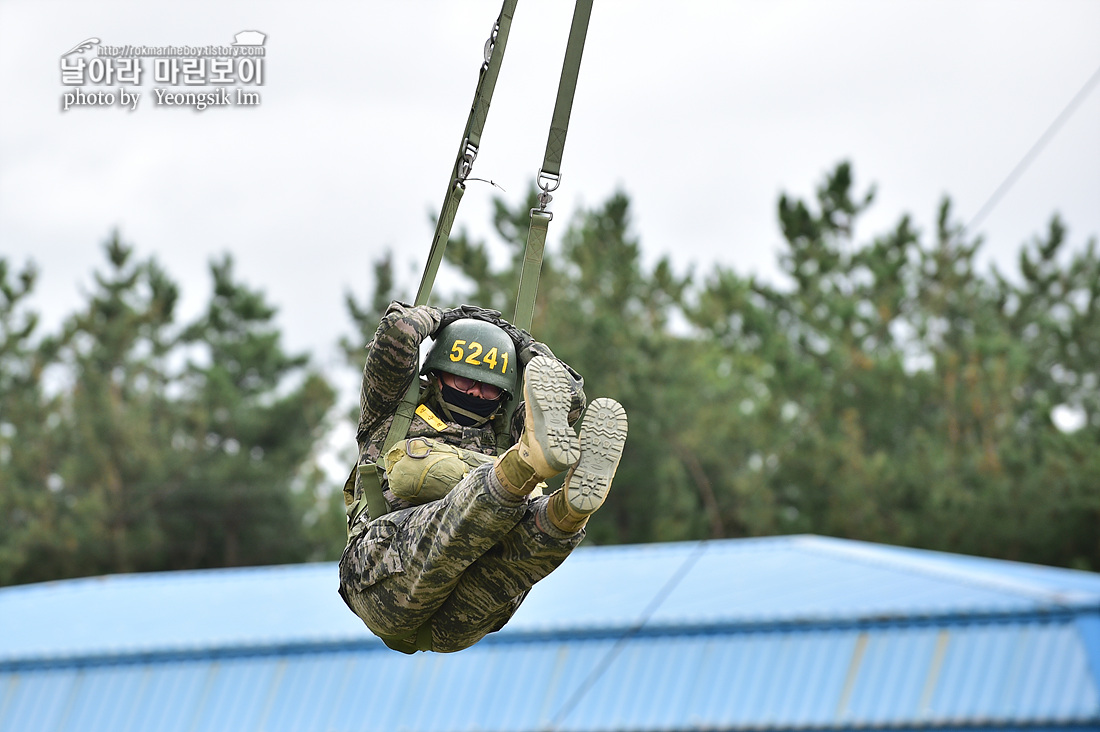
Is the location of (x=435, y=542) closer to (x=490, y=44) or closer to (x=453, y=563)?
A: (x=453, y=563)

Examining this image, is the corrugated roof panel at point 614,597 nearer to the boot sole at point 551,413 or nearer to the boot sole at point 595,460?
the boot sole at point 595,460

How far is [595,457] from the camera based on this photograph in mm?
5656

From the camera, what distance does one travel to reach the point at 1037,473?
2992 centimetres

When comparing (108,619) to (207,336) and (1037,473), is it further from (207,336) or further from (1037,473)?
(1037,473)

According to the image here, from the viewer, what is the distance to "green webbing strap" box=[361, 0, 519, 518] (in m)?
6.52

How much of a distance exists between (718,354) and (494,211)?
26.9 ft

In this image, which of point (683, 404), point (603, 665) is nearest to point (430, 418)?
point (603, 665)

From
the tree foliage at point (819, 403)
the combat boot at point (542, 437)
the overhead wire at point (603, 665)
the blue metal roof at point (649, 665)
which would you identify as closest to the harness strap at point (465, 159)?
the combat boot at point (542, 437)

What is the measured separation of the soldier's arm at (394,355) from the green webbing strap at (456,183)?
8cm

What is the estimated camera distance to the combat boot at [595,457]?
5645 mm

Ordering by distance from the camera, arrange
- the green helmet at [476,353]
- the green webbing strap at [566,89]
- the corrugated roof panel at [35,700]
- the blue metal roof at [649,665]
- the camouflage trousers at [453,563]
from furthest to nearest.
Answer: the corrugated roof panel at [35,700] < the blue metal roof at [649,665] < the green helmet at [476,353] < the green webbing strap at [566,89] < the camouflage trousers at [453,563]

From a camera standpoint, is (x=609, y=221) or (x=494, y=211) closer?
(x=494, y=211)

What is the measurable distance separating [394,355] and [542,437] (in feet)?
4.01

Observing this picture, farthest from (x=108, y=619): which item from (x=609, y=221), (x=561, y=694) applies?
(x=609, y=221)
